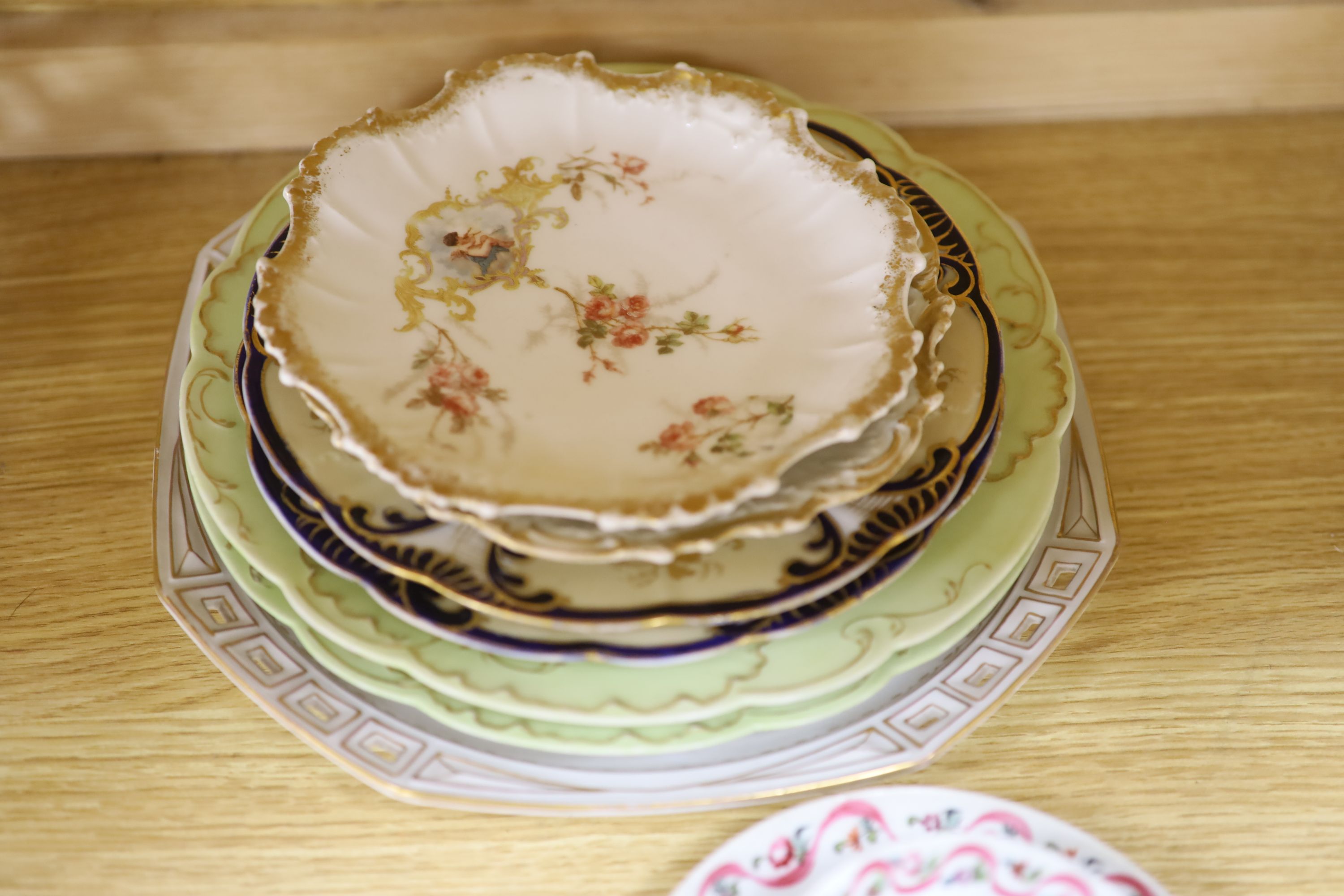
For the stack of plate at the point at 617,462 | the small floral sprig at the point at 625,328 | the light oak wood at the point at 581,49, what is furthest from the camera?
the light oak wood at the point at 581,49

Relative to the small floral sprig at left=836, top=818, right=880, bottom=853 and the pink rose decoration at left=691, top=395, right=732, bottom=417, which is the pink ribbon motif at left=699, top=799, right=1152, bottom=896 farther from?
the pink rose decoration at left=691, top=395, right=732, bottom=417

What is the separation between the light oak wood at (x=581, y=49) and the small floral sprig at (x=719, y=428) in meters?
0.40

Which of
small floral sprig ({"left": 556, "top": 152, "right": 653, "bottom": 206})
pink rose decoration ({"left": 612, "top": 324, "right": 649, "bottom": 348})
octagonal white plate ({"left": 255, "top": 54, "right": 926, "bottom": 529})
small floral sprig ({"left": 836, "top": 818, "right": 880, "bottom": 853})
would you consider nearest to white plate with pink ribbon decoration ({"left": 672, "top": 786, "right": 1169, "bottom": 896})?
small floral sprig ({"left": 836, "top": 818, "right": 880, "bottom": 853})

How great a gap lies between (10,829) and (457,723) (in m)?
0.25

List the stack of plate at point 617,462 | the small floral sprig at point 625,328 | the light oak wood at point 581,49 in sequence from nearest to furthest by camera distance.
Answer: the stack of plate at point 617,462
the small floral sprig at point 625,328
the light oak wood at point 581,49

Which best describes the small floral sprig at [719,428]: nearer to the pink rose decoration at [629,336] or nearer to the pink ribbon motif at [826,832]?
the pink rose decoration at [629,336]

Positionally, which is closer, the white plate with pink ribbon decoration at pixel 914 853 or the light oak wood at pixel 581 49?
the white plate with pink ribbon decoration at pixel 914 853

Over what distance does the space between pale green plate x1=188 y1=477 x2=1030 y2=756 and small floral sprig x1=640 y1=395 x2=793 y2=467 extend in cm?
13

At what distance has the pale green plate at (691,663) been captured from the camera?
487 millimetres

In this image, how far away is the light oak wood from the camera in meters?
0.79

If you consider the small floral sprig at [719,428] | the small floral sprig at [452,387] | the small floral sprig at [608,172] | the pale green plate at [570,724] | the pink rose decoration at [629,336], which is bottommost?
the pale green plate at [570,724]

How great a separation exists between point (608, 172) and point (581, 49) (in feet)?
0.59

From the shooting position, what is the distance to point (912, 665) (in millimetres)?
513

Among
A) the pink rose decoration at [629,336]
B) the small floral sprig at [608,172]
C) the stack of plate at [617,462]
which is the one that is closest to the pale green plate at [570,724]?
the stack of plate at [617,462]
